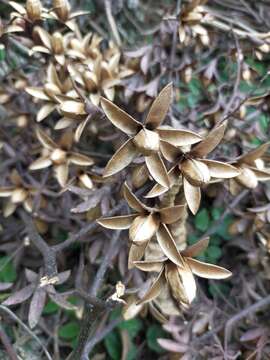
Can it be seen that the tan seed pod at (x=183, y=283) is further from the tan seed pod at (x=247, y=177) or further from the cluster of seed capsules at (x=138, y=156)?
the tan seed pod at (x=247, y=177)

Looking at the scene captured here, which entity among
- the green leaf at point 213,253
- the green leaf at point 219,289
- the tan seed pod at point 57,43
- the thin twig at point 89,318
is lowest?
the green leaf at point 219,289

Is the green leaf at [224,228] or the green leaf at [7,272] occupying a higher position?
the green leaf at [7,272]

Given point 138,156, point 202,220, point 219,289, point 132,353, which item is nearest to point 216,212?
point 202,220

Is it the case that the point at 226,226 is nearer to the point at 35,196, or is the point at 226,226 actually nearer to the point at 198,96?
the point at 198,96

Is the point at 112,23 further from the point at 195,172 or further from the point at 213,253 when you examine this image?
the point at 195,172

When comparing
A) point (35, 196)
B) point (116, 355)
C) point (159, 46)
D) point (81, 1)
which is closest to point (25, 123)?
point (35, 196)

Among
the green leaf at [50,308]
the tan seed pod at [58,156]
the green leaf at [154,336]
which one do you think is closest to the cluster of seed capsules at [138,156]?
the tan seed pod at [58,156]
